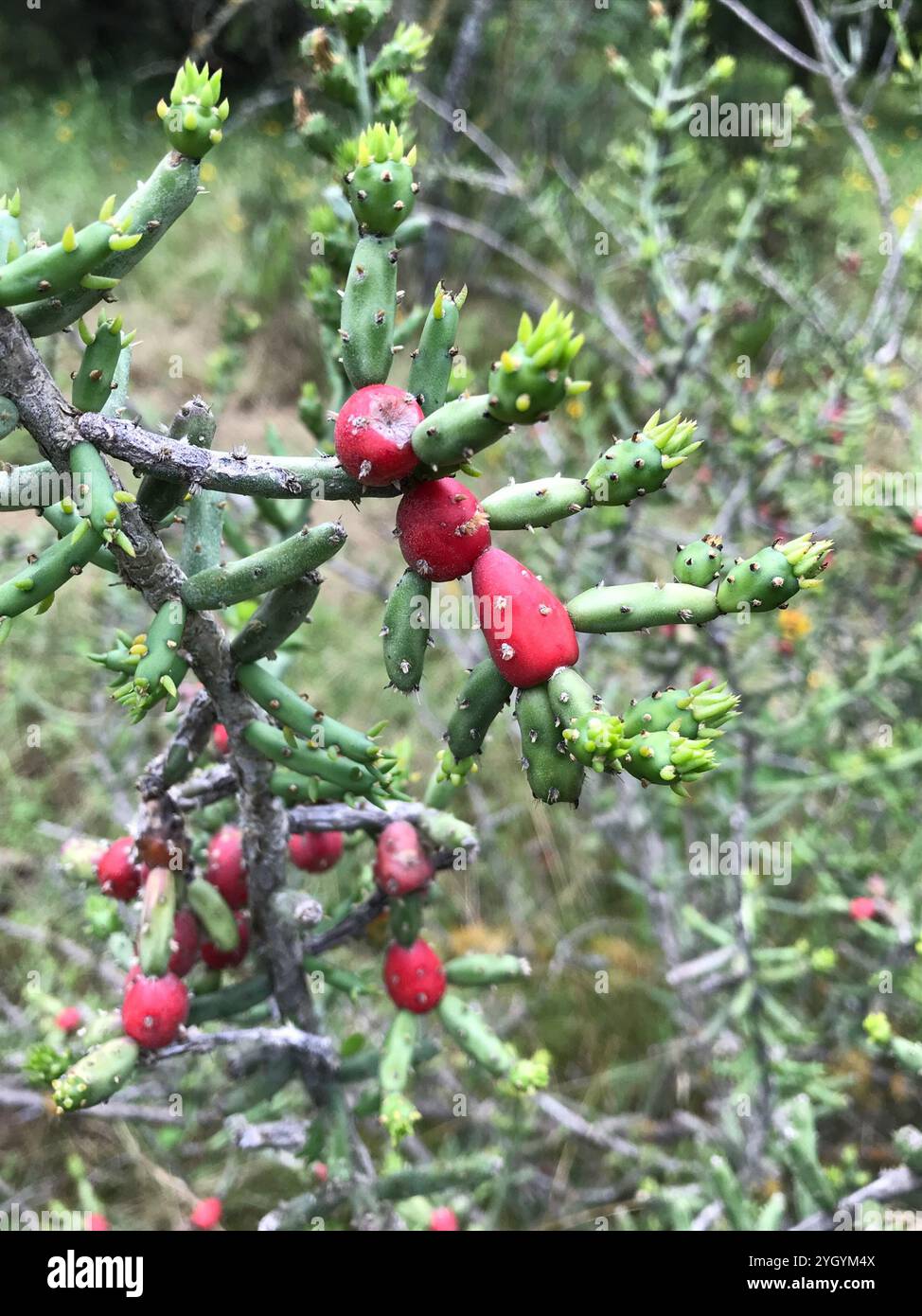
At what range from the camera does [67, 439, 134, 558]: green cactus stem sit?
104 cm

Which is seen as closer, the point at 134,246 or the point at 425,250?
the point at 134,246

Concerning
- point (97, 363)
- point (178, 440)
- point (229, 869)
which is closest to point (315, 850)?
point (229, 869)

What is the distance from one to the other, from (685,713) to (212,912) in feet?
3.04

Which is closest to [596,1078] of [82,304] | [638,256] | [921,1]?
[638,256]

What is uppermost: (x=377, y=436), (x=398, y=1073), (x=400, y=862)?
(x=377, y=436)

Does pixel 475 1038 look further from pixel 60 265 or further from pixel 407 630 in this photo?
pixel 60 265

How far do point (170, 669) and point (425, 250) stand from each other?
19.8 feet

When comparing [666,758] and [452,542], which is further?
[452,542]

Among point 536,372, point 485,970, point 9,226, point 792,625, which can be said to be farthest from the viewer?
point 792,625

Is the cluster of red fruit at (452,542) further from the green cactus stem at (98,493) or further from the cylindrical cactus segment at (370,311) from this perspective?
the green cactus stem at (98,493)

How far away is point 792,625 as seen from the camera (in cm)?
321

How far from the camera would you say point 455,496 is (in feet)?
3.48

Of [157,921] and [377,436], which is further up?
[377,436]

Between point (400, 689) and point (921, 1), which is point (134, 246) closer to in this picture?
point (400, 689)
